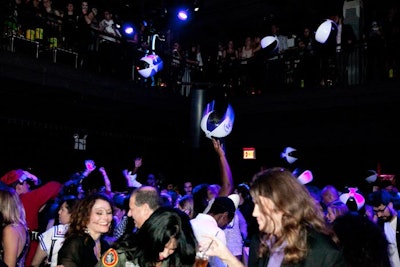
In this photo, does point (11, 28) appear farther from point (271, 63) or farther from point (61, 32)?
point (271, 63)

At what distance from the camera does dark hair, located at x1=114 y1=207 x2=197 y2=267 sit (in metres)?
2.39

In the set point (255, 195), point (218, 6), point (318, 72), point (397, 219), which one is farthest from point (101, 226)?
point (218, 6)

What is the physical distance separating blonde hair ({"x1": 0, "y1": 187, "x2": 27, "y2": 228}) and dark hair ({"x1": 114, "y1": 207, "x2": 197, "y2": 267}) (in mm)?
1472

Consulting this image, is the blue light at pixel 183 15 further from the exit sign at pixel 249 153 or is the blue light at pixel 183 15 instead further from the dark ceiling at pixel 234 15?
the exit sign at pixel 249 153

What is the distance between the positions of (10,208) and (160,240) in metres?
1.72

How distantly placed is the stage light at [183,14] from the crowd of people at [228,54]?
917 mm

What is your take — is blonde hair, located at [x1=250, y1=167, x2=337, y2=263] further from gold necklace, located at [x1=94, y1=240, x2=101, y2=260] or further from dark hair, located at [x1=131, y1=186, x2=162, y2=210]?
gold necklace, located at [x1=94, y1=240, x2=101, y2=260]

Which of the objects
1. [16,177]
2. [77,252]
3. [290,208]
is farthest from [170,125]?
[290,208]

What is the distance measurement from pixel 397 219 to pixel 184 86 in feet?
28.7

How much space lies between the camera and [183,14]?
11.2 m

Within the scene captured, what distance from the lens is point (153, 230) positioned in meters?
2.41

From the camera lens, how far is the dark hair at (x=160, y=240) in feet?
7.84

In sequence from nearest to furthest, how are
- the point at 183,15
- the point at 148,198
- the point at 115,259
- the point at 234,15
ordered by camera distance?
the point at 115,259, the point at 148,198, the point at 183,15, the point at 234,15

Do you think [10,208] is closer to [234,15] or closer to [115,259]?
[115,259]
